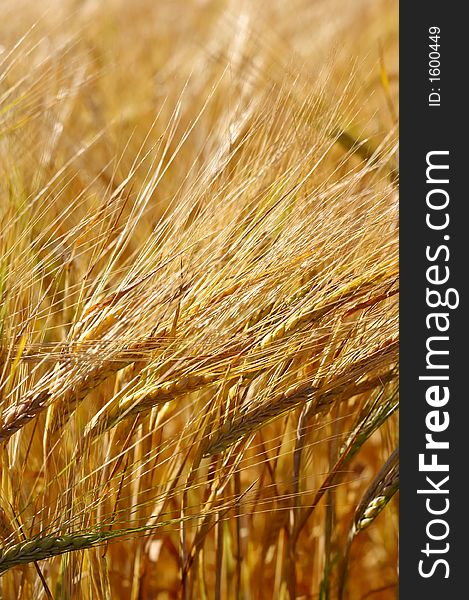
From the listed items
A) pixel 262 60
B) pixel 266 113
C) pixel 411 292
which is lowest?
pixel 411 292

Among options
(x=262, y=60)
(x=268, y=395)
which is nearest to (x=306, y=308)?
(x=268, y=395)

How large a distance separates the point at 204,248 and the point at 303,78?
9.2 inches

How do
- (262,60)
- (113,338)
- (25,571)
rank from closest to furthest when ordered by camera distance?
(113,338) < (25,571) < (262,60)

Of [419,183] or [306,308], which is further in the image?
[419,183]

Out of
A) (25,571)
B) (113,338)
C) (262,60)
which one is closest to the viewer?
(113,338)

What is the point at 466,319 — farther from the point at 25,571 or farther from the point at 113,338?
the point at 25,571

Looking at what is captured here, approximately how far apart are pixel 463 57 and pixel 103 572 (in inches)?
21.9

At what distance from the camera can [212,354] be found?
57 cm

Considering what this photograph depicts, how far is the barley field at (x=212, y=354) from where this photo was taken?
0.58 m

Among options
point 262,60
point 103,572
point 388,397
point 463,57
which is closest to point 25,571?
point 103,572

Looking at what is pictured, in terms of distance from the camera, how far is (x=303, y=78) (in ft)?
2.40

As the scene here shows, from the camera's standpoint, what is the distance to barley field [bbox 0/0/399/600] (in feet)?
1.89

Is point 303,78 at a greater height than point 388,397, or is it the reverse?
point 303,78

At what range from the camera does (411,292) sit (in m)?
0.68
